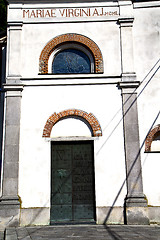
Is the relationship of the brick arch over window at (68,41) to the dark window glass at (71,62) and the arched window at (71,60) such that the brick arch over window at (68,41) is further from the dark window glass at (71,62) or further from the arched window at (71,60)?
the dark window glass at (71,62)

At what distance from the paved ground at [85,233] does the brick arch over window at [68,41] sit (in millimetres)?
5150

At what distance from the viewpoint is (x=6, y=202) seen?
8.34 m

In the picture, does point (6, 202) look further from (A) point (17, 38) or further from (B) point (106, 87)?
(A) point (17, 38)

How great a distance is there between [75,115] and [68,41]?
9.11ft

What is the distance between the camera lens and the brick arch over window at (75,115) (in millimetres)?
8992

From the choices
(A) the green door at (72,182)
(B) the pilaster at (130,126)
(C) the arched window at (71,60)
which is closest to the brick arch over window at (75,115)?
(A) the green door at (72,182)

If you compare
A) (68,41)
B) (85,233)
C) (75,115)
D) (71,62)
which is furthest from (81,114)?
(85,233)

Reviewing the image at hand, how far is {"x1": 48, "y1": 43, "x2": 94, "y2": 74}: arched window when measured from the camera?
31.9ft

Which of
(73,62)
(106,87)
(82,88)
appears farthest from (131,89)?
(73,62)

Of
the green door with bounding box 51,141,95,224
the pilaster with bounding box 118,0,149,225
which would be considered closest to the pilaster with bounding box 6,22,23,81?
the green door with bounding box 51,141,95,224

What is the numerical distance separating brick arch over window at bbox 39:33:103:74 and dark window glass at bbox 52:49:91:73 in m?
0.37

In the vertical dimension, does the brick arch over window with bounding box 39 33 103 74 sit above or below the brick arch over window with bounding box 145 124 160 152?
above

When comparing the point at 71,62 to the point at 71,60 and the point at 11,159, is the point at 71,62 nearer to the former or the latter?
the point at 71,60

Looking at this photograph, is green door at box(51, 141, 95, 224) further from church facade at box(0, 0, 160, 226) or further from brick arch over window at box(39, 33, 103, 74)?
brick arch over window at box(39, 33, 103, 74)
